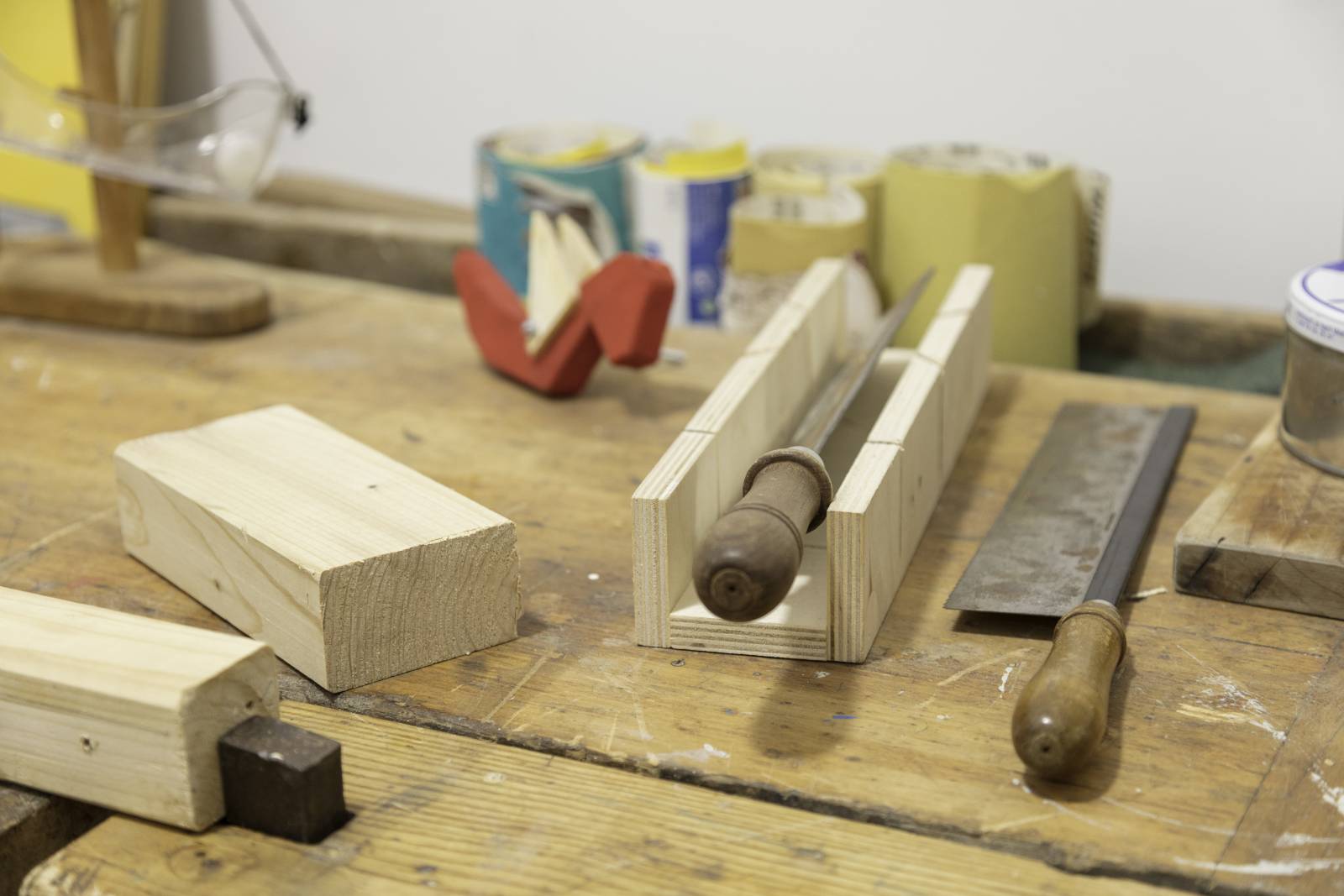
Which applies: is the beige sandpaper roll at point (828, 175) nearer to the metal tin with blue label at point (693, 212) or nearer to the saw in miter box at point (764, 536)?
the metal tin with blue label at point (693, 212)

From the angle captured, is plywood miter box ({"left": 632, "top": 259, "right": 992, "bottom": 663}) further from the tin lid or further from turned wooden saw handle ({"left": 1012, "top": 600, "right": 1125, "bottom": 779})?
the tin lid

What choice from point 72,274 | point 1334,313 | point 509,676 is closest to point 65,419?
point 72,274

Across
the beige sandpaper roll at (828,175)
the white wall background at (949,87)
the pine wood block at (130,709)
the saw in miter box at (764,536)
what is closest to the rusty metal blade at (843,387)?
the saw in miter box at (764,536)

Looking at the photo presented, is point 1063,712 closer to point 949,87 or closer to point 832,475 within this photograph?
point 832,475

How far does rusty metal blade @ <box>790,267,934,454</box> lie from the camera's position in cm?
82

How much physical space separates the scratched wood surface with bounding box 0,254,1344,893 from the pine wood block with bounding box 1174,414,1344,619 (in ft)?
0.04

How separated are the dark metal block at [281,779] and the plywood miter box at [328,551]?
0.11 metres

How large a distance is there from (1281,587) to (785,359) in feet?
1.16

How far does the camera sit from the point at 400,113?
1799 millimetres

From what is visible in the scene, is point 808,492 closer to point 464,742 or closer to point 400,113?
point 464,742

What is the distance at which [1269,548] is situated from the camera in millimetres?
785

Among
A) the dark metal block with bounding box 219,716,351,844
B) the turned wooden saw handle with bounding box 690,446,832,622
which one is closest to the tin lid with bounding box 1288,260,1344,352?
the turned wooden saw handle with bounding box 690,446,832,622

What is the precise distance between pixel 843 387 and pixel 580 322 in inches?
10.6

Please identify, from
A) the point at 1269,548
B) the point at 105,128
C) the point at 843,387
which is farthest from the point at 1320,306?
the point at 105,128
